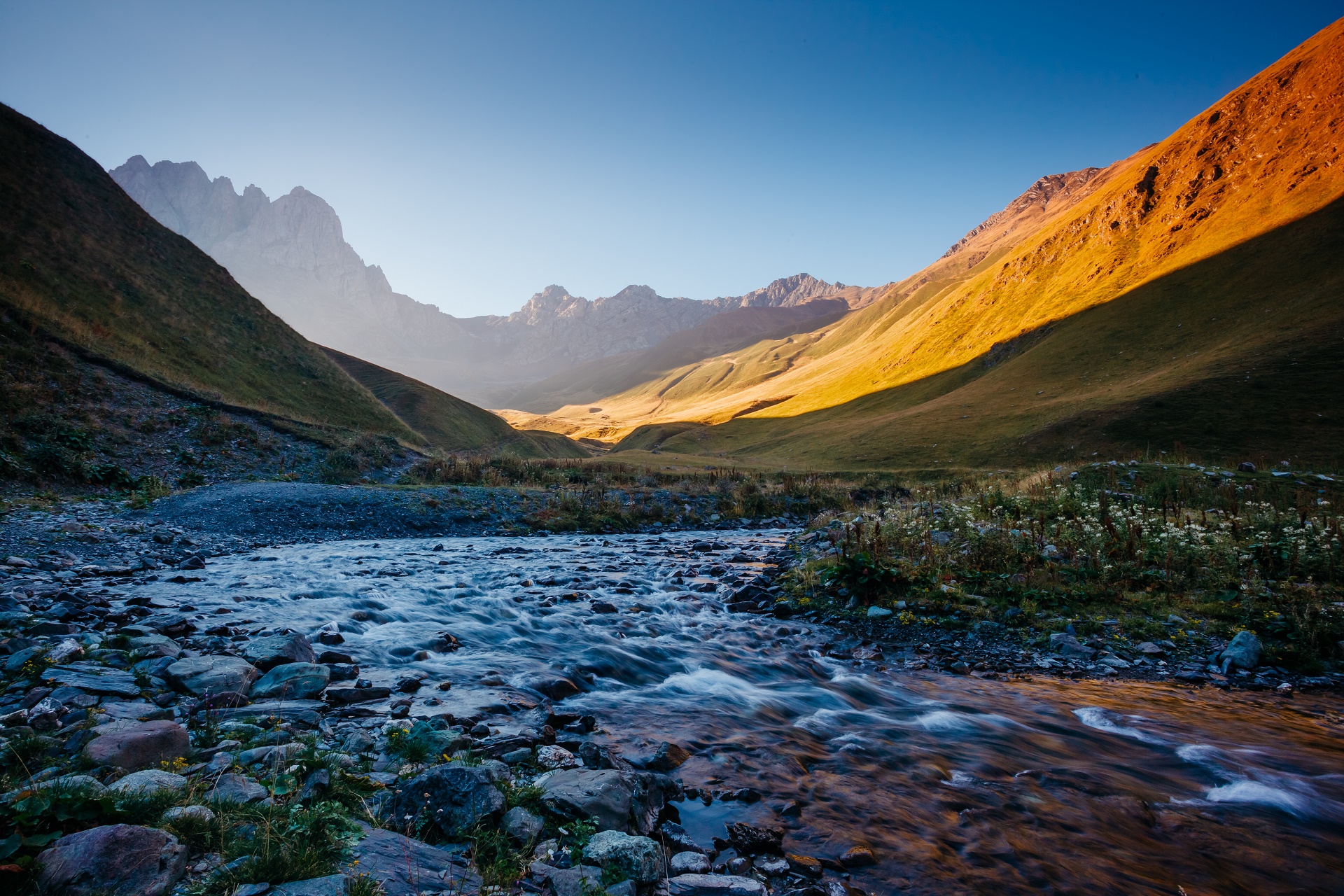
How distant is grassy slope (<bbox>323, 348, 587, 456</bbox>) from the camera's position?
2879 inches

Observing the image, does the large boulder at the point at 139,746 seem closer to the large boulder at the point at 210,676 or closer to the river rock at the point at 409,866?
the large boulder at the point at 210,676

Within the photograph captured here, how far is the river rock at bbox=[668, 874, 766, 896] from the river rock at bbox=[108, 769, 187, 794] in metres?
3.62

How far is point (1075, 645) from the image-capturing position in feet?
32.1

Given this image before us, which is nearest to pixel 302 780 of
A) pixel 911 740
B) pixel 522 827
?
pixel 522 827

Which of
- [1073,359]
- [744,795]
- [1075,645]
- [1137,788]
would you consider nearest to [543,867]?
[744,795]

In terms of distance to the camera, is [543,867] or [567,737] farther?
[567,737]

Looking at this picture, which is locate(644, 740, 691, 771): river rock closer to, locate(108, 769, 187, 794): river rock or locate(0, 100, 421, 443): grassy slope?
locate(108, 769, 187, 794): river rock

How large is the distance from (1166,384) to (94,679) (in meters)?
73.4

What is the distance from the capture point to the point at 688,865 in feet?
14.3

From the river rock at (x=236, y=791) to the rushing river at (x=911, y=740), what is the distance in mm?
2632

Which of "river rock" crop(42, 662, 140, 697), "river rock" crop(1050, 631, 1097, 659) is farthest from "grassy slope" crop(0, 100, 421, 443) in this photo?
"river rock" crop(1050, 631, 1097, 659)

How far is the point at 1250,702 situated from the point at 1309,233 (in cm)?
10086

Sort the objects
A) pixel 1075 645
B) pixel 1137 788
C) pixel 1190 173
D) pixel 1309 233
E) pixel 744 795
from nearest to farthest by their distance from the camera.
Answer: pixel 744 795
pixel 1137 788
pixel 1075 645
pixel 1309 233
pixel 1190 173

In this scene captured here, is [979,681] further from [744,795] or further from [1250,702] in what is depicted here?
[744,795]
